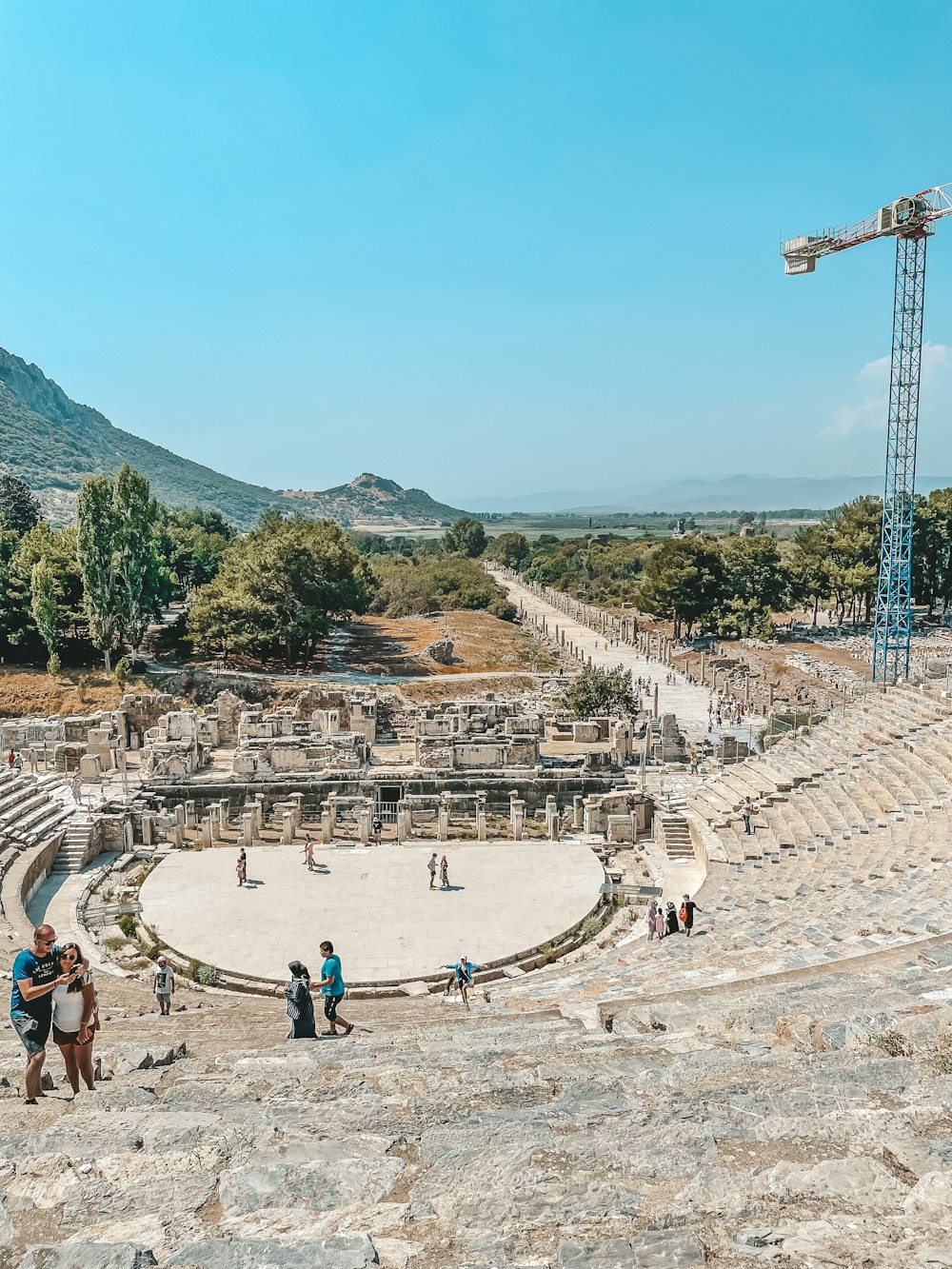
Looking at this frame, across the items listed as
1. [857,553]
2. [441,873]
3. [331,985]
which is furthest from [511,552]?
[331,985]

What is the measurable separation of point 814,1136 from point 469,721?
31.6 meters

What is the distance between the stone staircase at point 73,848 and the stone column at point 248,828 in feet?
14.8

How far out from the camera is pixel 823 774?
93.4 feet

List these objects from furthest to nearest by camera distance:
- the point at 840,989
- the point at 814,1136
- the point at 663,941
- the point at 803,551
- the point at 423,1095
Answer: the point at 803,551 → the point at 663,941 → the point at 840,989 → the point at 423,1095 → the point at 814,1136

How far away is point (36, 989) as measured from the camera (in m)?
8.77

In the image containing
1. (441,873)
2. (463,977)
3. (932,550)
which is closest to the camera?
(463,977)

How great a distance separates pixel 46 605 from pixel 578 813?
32.0m

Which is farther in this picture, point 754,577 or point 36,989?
point 754,577

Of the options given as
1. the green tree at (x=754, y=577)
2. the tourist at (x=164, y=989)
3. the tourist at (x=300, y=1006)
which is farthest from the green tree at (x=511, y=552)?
the tourist at (x=300, y=1006)

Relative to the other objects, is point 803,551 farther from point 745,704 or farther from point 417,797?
point 417,797

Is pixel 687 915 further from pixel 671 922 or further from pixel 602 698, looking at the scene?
pixel 602 698

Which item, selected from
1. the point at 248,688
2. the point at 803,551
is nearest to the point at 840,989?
the point at 248,688

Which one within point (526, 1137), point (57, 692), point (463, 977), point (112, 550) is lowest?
point (463, 977)

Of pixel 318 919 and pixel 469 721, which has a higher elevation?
pixel 469 721
